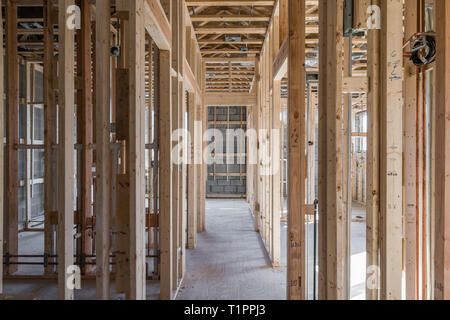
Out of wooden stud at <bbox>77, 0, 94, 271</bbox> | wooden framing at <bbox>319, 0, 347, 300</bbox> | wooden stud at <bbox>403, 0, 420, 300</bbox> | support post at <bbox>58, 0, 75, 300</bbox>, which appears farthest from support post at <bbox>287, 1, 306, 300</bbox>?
wooden stud at <bbox>77, 0, 94, 271</bbox>

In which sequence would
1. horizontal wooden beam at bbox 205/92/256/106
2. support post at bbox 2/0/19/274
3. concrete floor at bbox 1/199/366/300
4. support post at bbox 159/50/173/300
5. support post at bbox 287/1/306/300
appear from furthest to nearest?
horizontal wooden beam at bbox 205/92/256/106
support post at bbox 2/0/19/274
concrete floor at bbox 1/199/366/300
support post at bbox 159/50/173/300
support post at bbox 287/1/306/300

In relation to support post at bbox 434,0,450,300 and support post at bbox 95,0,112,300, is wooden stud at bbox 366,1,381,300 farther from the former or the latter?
support post at bbox 95,0,112,300

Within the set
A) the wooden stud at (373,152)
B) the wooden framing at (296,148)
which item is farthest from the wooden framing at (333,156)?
the wooden stud at (373,152)

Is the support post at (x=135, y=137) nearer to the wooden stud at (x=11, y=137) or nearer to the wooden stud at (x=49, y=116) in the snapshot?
the wooden stud at (x=49, y=116)

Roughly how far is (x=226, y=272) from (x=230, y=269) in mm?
154

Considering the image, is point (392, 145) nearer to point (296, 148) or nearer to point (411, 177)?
point (411, 177)

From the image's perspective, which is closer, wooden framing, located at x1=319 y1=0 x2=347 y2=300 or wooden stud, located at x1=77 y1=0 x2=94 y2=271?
wooden framing, located at x1=319 y1=0 x2=347 y2=300

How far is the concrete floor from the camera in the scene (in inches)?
157

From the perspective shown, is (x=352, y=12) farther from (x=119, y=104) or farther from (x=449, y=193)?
(x=119, y=104)

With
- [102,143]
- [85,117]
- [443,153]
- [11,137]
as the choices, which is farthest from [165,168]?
[11,137]

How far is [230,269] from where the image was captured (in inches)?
193

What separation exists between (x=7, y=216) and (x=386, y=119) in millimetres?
5231
